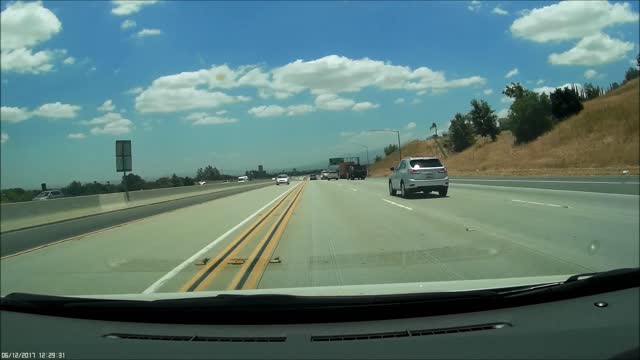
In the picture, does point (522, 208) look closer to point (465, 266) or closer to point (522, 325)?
point (465, 266)

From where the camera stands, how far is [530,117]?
7188 centimetres

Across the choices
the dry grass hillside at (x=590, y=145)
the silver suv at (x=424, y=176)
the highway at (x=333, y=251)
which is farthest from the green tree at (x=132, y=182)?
the dry grass hillside at (x=590, y=145)

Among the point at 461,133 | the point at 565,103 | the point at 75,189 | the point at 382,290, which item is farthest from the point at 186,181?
the point at 461,133

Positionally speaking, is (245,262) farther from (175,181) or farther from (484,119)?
(484,119)

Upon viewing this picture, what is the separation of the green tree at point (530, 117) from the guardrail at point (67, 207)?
51081mm

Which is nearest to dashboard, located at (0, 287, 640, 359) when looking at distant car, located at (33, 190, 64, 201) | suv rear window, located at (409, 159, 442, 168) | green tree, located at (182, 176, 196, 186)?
distant car, located at (33, 190, 64, 201)

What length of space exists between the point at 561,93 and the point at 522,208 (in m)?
50.7

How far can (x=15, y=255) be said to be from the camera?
471 inches

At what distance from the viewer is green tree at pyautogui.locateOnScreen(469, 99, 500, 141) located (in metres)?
94.7

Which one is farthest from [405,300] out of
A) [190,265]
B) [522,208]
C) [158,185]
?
[158,185]

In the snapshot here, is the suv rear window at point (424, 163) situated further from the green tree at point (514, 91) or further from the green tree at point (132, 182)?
the green tree at point (514, 91)

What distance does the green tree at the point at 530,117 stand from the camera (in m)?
69.6

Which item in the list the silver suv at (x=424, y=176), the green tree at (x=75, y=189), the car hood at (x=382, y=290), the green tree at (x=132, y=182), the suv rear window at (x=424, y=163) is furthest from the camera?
the green tree at (x=132, y=182)

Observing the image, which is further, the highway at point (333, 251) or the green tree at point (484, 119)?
the green tree at point (484, 119)
